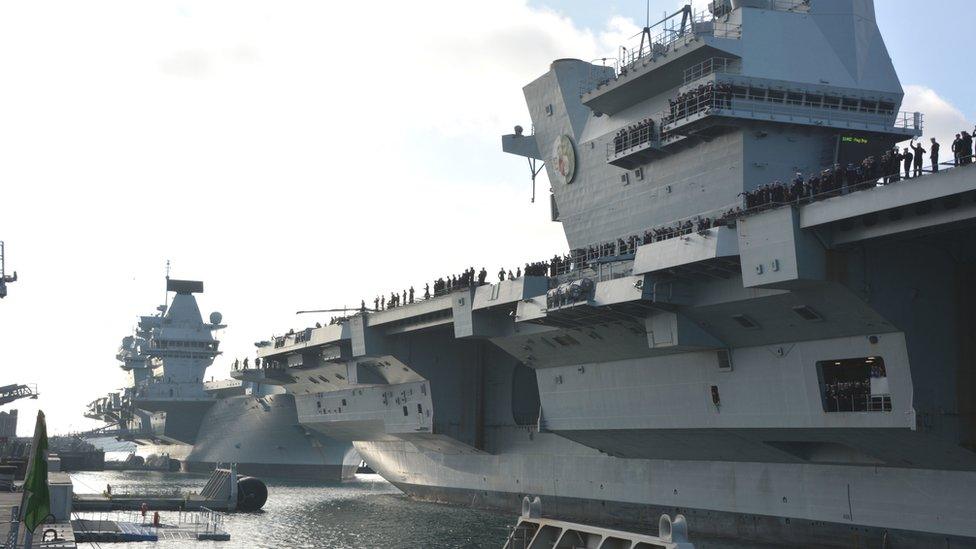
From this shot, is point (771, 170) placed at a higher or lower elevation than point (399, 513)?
higher

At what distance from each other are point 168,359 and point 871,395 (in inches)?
2400

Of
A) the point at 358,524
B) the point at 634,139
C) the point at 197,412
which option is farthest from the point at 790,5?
the point at 197,412

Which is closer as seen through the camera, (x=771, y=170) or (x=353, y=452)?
(x=771, y=170)

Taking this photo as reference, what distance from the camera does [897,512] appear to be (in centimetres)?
1911

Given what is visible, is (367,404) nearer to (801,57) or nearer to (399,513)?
(399,513)

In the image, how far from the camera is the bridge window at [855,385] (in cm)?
1823

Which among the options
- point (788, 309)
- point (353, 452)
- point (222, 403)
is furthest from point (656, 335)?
point (222, 403)

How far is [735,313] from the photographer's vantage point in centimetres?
2000

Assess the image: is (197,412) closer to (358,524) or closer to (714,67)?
(358,524)

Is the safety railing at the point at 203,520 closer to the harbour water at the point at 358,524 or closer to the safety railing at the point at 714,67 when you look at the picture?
the harbour water at the point at 358,524

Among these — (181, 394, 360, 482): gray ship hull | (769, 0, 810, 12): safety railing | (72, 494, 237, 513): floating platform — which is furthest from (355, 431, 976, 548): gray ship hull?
(181, 394, 360, 482): gray ship hull

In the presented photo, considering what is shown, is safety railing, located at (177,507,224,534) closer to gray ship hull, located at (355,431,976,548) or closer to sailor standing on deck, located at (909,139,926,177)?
gray ship hull, located at (355,431,976,548)

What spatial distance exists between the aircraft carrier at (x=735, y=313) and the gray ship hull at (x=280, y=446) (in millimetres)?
23415

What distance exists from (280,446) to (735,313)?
40761 millimetres
